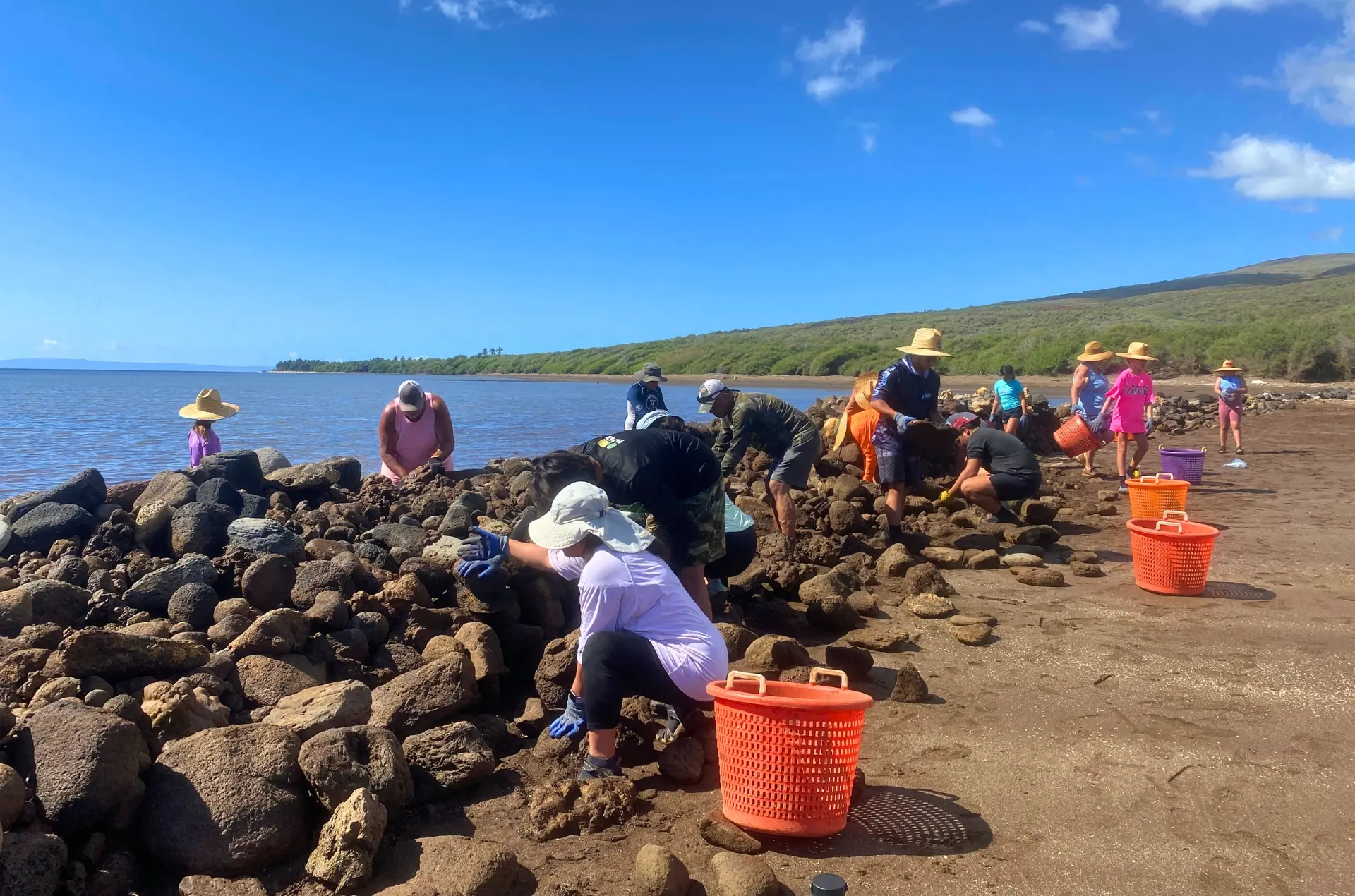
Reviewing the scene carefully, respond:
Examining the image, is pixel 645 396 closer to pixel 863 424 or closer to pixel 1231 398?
pixel 863 424

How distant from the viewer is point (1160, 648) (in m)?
5.38

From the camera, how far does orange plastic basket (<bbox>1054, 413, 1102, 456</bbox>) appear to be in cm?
1141

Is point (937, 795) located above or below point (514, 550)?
below

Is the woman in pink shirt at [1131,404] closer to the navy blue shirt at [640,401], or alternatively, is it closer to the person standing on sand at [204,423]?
the navy blue shirt at [640,401]

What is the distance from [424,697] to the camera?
418 centimetres

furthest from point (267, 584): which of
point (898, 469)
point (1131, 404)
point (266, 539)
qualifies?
point (1131, 404)

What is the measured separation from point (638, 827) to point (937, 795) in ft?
3.90

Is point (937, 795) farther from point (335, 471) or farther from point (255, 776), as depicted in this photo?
point (335, 471)

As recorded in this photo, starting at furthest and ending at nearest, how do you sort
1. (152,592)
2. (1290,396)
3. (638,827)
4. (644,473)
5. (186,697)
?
(1290,396)
(152,592)
(644,473)
(186,697)
(638,827)

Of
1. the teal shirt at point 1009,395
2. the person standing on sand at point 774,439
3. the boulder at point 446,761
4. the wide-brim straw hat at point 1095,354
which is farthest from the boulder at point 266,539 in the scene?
the teal shirt at point 1009,395

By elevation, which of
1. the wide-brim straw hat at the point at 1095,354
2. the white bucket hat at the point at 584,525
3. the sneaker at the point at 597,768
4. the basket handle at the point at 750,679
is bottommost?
the sneaker at the point at 597,768

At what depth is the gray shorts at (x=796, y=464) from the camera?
7719mm

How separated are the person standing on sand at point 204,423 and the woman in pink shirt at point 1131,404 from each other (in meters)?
9.47

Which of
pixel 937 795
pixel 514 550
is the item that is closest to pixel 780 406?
pixel 514 550
